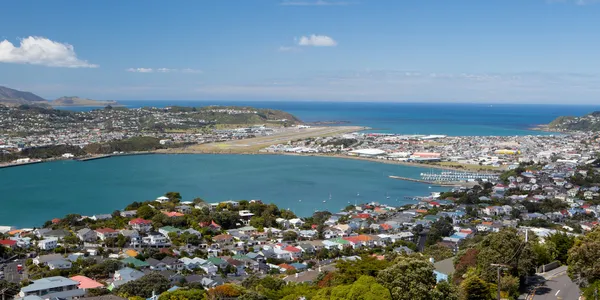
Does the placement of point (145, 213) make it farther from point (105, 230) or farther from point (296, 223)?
point (296, 223)

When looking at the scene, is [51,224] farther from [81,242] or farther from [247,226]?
[247,226]

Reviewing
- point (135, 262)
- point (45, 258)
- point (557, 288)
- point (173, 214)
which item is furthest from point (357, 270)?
point (173, 214)

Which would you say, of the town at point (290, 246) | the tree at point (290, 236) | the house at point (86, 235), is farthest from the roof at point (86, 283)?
the tree at point (290, 236)

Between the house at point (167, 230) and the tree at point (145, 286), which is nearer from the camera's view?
the tree at point (145, 286)

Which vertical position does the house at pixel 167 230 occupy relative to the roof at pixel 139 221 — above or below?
below

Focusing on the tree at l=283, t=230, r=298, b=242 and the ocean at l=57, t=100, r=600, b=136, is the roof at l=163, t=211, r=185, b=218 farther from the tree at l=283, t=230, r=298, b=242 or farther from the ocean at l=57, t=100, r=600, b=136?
the ocean at l=57, t=100, r=600, b=136

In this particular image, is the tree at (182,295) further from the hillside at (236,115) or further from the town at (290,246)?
the hillside at (236,115)

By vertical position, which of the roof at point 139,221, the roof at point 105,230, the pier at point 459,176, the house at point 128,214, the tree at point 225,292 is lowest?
the pier at point 459,176

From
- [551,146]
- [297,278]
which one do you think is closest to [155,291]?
[297,278]
